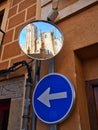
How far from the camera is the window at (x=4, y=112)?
1768 millimetres

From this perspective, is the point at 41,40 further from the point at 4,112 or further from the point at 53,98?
the point at 4,112

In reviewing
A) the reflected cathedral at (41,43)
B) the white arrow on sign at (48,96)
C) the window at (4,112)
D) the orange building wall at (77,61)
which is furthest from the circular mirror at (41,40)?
the window at (4,112)

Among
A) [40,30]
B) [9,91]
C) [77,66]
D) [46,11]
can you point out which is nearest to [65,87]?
[77,66]

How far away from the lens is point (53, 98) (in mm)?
1354

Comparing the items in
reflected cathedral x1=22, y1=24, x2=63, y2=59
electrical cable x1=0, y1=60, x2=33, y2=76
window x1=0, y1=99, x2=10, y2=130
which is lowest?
window x1=0, y1=99, x2=10, y2=130

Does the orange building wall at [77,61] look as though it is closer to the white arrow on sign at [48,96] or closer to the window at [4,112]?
the white arrow on sign at [48,96]

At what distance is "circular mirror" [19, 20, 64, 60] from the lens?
150 cm

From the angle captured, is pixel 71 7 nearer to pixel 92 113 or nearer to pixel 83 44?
pixel 83 44

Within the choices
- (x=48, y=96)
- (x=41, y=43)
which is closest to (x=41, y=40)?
(x=41, y=43)

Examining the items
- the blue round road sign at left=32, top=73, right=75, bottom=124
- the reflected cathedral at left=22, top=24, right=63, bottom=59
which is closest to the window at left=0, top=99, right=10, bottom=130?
the blue round road sign at left=32, top=73, right=75, bottom=124

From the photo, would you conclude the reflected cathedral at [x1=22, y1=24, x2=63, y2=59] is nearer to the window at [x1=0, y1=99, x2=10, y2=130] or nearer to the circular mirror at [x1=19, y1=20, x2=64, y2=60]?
the circular mirror at [x1=19, y1=20, x2=64, y2=60]

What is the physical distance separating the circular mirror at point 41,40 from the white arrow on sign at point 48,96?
294 mm

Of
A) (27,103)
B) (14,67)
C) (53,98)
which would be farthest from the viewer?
(14,67)

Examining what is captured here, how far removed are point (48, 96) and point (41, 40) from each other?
19.1 inches
